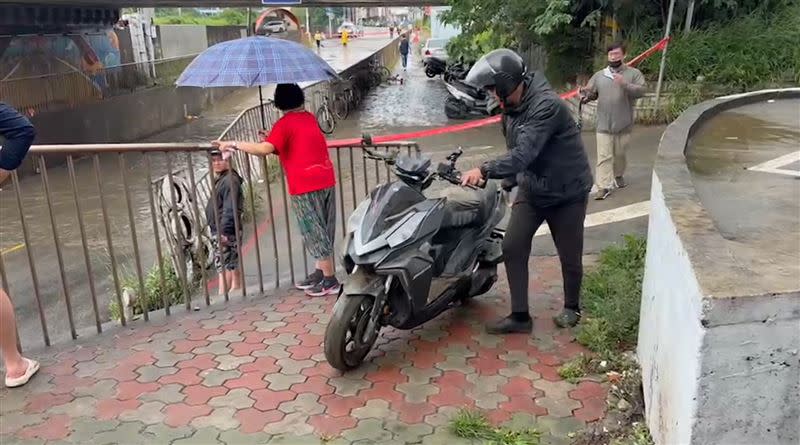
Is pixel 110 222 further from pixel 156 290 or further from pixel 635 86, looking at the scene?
pixel 635 86

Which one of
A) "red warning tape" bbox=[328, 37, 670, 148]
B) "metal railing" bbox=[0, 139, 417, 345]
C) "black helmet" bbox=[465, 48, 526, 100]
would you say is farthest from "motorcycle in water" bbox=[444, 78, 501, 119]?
"black helmet" bbox=[465, 48, 526, 100]

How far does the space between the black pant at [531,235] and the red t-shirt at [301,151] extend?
1349 millimetres

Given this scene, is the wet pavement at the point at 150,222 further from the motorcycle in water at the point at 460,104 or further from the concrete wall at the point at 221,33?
the concrete wall at the point at 221,33

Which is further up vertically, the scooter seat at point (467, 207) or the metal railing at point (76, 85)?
the metal railing at point (76, 85)

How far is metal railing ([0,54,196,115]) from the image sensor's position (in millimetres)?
16625

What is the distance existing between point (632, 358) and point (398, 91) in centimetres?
2240

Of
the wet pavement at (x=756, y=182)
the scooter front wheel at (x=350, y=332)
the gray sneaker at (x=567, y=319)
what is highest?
the wet pavement at (x=756, y=182)

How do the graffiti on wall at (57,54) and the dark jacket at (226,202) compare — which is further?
the graffiti on wall at (57,54)

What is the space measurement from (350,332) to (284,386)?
428 mm

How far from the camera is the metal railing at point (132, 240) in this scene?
4.33m

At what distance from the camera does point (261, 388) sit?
3.61 meters

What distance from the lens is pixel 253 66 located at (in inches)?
173

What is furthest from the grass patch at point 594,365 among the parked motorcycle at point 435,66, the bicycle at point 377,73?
the bicycle at point 377,73

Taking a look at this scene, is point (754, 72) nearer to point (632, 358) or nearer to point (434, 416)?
point (632, 358)
